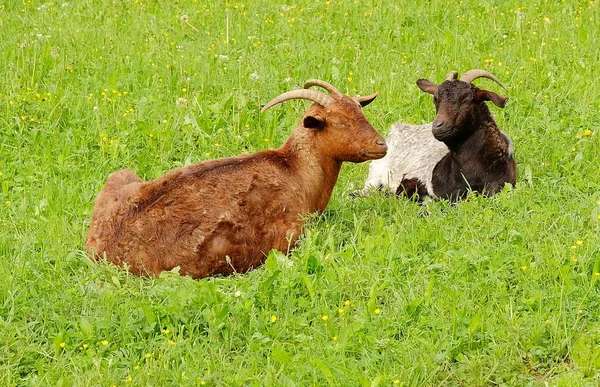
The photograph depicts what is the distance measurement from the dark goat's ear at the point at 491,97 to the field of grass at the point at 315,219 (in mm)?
748

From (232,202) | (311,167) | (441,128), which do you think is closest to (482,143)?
(441,128)

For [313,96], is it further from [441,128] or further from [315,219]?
[441,128]

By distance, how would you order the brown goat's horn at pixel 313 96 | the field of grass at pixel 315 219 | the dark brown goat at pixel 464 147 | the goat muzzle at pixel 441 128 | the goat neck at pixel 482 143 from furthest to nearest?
the goat neck at pixel 482 143 < the dark brown goat at pixel 464 147 < the goat muzzle at pixel 441 128 < the brown goat's horn at pixel 313 96 < the field of grass at pixel 315 219

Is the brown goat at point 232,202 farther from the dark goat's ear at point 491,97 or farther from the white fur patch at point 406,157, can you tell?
the white fur patch at point 406,157

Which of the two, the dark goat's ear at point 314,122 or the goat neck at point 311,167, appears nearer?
the dark goat's ear at point 314,122

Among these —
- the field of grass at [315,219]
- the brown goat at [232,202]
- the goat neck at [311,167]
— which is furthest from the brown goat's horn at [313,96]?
the field of grass at [315,219]

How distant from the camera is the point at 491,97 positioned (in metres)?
10.1

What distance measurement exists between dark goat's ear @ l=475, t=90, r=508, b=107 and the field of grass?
748mm

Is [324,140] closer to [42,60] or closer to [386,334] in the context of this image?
[386,334]

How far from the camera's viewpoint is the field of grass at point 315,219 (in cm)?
686

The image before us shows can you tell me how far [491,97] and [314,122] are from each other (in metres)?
1.99

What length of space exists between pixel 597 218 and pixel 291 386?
315cm

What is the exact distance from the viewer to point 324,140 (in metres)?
9.21

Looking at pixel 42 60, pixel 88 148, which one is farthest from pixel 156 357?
pixel 42 60
